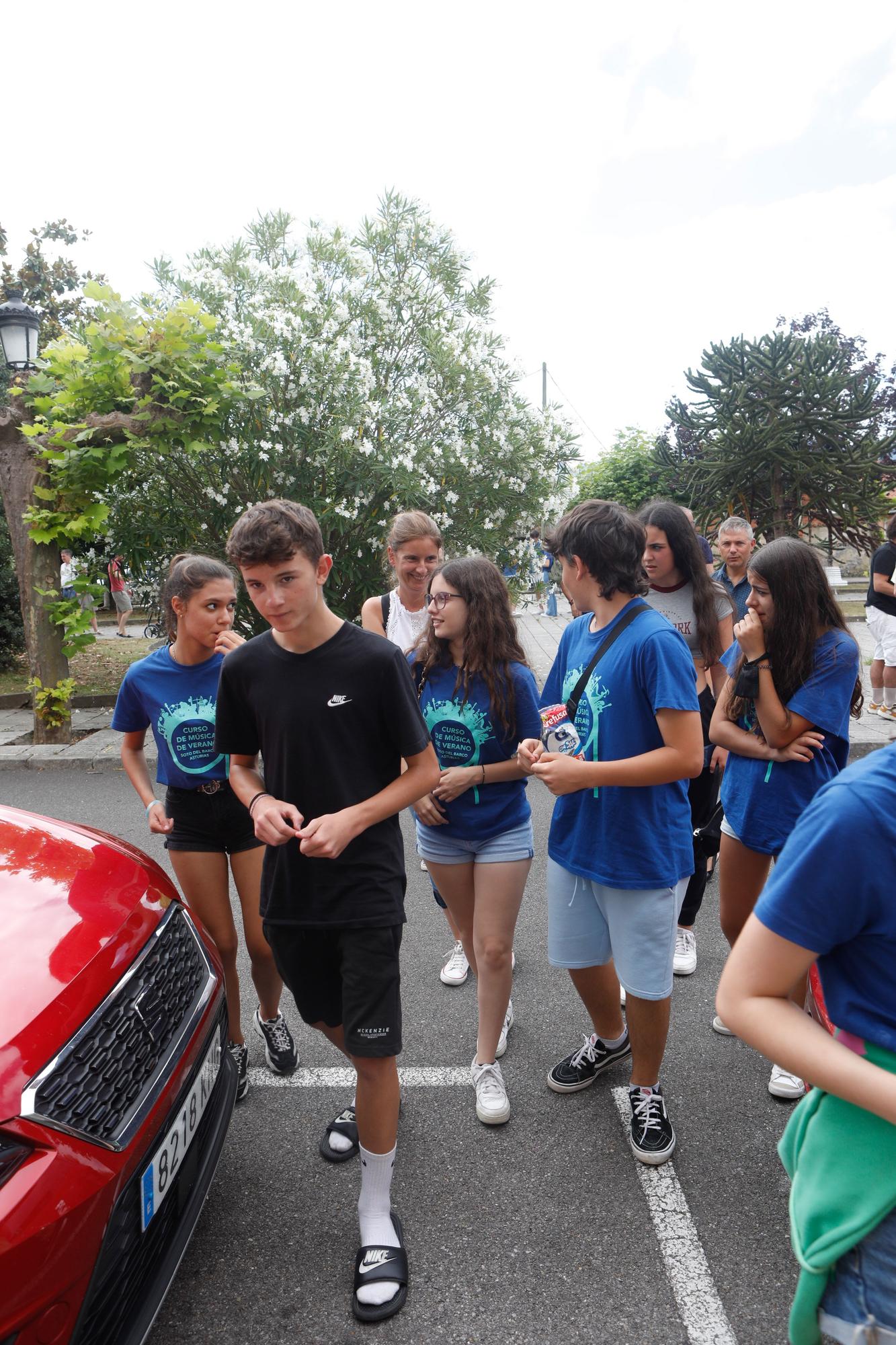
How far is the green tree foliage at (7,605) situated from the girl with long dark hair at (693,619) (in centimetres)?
1175

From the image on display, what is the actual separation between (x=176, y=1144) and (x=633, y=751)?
5.09ft

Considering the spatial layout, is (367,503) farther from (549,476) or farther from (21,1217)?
(21,1217)

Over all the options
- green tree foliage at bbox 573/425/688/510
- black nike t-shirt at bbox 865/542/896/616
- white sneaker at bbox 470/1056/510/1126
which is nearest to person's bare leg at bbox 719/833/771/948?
white sneaker at bbox 470/1056/510/1126

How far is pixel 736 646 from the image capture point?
10.0ft

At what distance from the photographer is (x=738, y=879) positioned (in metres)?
2.98

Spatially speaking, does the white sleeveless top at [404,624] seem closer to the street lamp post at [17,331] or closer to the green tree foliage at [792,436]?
the street lamp post at [17,331]

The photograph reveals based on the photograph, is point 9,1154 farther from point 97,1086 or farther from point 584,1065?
point 584,1065

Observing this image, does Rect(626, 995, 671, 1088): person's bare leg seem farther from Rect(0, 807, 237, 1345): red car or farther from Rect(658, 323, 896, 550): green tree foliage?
Rect(658, 323, 896, 550): green tree foliage

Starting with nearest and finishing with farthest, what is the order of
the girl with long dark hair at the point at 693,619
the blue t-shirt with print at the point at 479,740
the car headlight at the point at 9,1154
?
the car headlight at the point at 9,1154, the blue t-shirt with print at the point at 479,740, the girl with long dark hair at the point at 693,619

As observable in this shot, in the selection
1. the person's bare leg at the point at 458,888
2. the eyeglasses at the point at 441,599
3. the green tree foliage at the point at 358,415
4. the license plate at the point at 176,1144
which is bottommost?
the license plate at the point at 176,1144

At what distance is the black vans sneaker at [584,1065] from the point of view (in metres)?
2.92

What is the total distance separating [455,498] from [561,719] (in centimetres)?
655

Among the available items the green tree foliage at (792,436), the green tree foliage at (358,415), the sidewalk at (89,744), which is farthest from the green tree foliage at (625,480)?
the sidewalk at (89,744)

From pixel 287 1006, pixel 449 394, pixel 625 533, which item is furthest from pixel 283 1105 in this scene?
pixel 449 394
